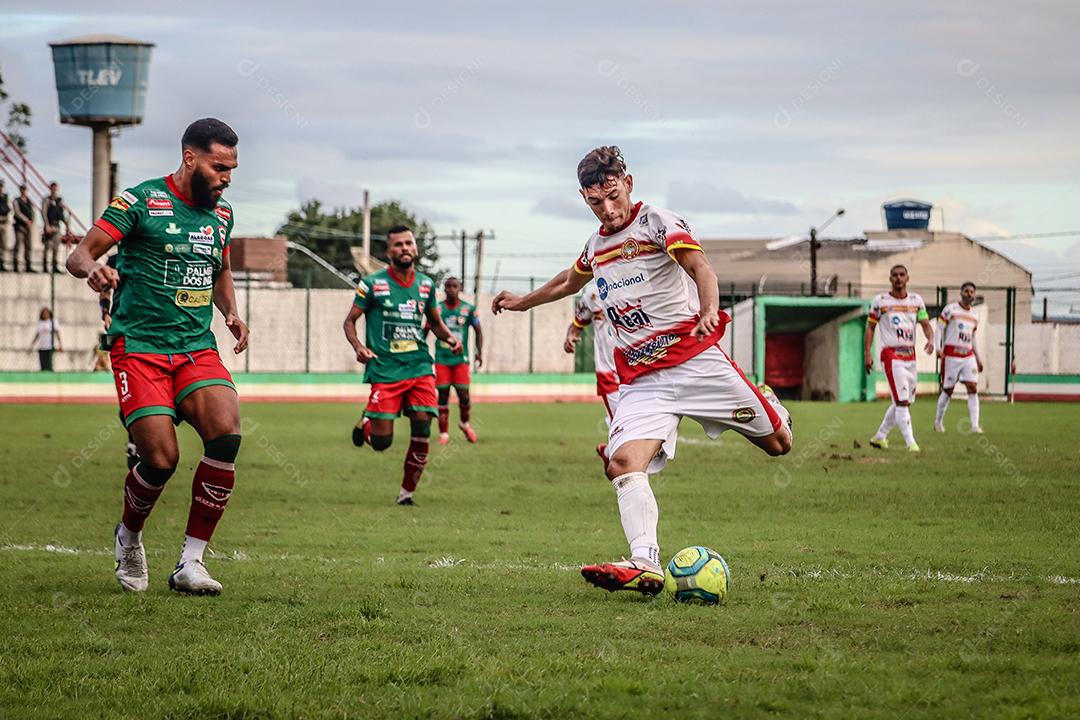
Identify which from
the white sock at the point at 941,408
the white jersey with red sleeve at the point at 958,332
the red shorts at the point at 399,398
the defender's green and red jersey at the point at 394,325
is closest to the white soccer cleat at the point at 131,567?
the red shorts at the point at 399,398

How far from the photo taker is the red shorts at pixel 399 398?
1289 centimetres

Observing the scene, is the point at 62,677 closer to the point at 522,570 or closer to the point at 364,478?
the point at 522,570

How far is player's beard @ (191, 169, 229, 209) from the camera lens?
7.41m

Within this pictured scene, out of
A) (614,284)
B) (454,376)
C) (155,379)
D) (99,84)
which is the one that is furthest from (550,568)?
(99,84)

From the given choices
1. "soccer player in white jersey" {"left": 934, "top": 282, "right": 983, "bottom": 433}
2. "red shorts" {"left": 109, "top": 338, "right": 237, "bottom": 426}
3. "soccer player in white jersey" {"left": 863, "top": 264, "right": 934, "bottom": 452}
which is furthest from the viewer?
"soccer player in white jersey" {"left": 934, "top": 282, "right": 983, "bottom": 433}

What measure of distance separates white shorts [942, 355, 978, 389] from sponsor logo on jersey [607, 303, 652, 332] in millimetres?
17042

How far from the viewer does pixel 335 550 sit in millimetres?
9234

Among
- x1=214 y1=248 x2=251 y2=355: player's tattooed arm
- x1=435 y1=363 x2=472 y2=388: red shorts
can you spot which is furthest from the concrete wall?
x1=214 y1=248 x2=251 y2=355: player's tattooed arm

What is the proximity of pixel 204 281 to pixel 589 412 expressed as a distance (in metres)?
23.9

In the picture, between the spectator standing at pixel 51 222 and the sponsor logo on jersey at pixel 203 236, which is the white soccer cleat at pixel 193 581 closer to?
the sponsor logo on jersey at pixel 203 236

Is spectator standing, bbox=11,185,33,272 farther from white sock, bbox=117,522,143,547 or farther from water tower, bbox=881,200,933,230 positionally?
water tower, bbox=881,200,933,230

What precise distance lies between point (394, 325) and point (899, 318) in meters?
8.58

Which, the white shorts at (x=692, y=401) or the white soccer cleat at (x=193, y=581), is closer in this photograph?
the white soccer cleat at (x=193, y=581)

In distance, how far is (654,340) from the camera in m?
7.57
